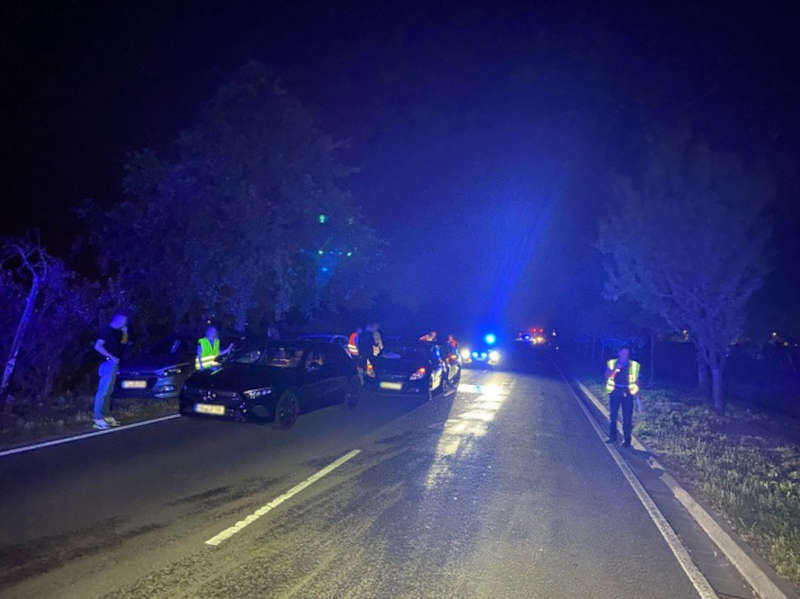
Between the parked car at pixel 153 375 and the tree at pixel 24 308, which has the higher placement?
the tree at pixel 24 308

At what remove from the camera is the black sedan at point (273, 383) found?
975cm

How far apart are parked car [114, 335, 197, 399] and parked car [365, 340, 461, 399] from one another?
439cm

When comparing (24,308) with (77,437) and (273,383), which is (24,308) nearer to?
(77,437)

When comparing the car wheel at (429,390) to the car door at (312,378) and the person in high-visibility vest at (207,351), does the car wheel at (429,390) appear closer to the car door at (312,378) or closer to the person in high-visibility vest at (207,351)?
the car door at (312,378)

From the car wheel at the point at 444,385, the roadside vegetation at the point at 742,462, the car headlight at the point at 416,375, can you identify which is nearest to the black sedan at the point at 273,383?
the car headlight at the point at 416,375

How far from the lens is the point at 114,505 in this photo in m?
6.20

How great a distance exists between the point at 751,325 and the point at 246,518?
2086 centimetres

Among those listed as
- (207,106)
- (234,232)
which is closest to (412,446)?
(234,232)

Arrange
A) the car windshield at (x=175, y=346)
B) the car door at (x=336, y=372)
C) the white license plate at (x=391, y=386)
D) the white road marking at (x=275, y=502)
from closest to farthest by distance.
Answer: the white road marking at (x=275, y=502)
the car door at (x=336, y=372)
the car windshield at (x=175, y=346)
the white license plate at (x=391, y=386)

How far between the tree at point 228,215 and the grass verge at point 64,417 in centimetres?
411

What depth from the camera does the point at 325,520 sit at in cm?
595

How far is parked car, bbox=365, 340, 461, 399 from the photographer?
14656mm

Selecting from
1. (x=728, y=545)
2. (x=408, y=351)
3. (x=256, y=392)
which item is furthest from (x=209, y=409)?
(x=728, y=545)

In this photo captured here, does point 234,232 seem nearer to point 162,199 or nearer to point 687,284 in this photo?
point 162,199
